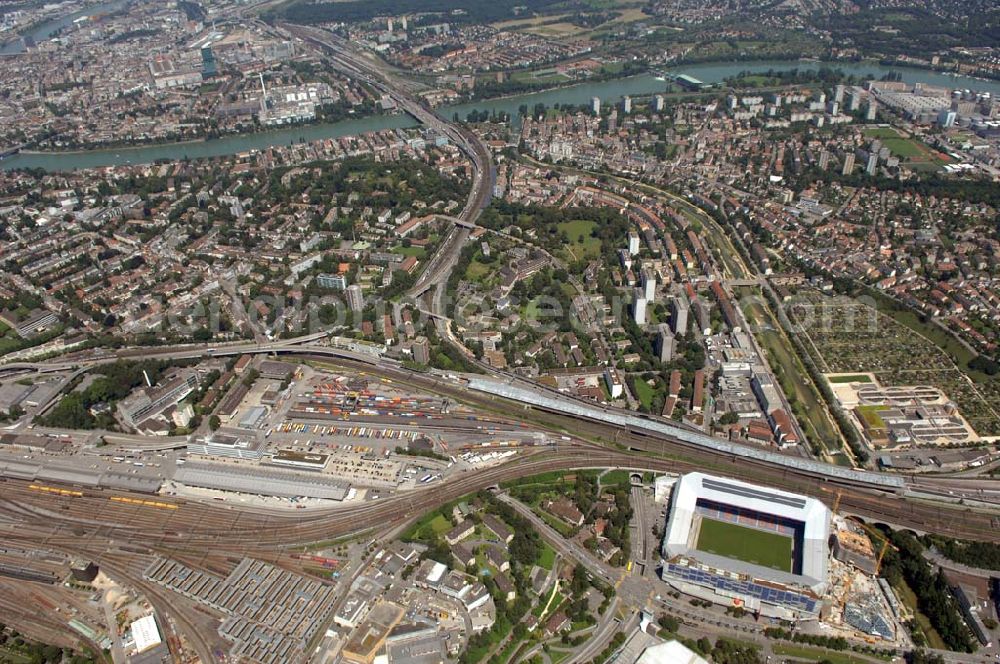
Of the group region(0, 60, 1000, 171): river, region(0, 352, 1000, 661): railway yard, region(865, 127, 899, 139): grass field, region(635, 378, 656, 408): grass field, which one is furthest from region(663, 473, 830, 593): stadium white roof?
region(0, 60, 1000, 171): river

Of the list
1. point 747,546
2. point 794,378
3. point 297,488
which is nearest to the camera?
point 747,546

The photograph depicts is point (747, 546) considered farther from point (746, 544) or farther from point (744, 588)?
point (744, 588)

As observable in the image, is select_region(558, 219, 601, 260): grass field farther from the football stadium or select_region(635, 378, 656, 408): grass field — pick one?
the football stadium

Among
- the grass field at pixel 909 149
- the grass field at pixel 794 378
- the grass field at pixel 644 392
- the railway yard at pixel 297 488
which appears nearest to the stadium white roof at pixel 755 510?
the railway yard at pixel 297 488

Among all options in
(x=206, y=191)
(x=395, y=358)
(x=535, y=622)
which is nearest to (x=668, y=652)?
(x=535, y=622)

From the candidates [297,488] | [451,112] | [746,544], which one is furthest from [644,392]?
[451,112]

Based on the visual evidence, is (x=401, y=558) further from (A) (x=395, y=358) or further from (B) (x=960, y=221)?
(B) (x=960, y=221)

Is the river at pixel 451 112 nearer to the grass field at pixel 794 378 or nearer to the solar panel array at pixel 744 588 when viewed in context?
the grass field at pixel 794 378
